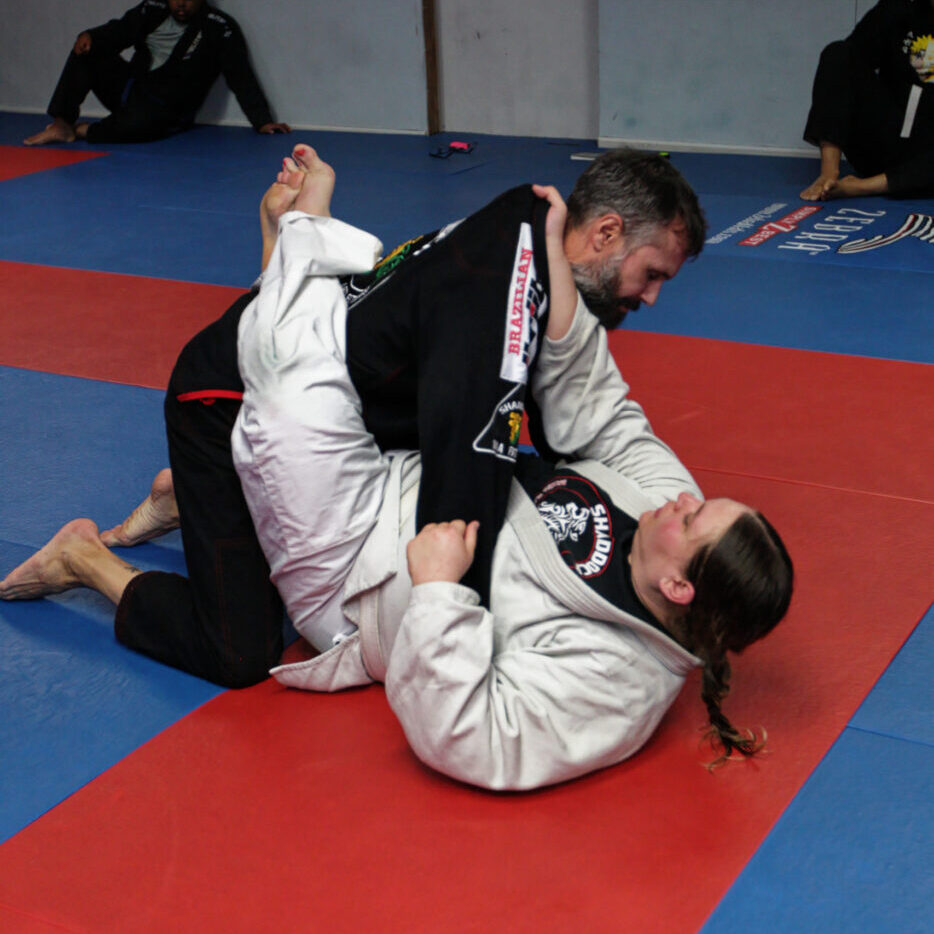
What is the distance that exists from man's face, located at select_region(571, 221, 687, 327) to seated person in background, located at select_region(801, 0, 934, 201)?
15.0 feet

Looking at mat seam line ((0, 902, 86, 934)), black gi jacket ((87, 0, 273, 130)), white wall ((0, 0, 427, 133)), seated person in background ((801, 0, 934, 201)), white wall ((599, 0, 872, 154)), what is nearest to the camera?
mat seam line ((0, 902, 86, 934))

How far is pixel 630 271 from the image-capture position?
8.44ft

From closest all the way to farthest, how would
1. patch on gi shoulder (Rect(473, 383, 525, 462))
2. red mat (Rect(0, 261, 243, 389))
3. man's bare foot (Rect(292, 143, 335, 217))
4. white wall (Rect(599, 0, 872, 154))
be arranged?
patch on gi shoulder (Rect(473, 383, 525, 462)) → man's bare foot (Rect(292, 143, 335, 217)) → red mat (Rect(0, 261, 243, 389)) → white wall (Rect(599, 0, 872, 154))

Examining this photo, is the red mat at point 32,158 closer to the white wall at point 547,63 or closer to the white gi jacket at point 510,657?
the white wall at point 547,63

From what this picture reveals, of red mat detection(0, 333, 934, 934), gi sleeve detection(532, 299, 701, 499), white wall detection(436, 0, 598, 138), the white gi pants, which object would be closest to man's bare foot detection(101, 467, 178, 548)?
the white gi pants

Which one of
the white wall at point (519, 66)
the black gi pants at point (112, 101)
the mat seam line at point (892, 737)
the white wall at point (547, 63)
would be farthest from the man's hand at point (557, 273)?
the black gi pants at point (112, 101)

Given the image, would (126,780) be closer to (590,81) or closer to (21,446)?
(21,446)

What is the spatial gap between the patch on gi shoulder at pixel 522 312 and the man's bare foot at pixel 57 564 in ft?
4.12

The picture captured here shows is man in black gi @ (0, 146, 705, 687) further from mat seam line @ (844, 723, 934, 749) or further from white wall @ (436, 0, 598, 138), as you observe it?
white wall @ (436, 0, 598, 138)

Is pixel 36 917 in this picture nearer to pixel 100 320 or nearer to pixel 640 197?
pixel 640 197

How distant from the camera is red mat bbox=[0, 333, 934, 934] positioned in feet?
6.48

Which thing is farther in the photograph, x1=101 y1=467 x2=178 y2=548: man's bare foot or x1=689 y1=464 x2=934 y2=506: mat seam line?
x1=689 y1=464 x2=934 y2=506: mat seam line

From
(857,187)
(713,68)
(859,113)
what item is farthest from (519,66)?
(857,187)

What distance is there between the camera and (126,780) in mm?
2328
